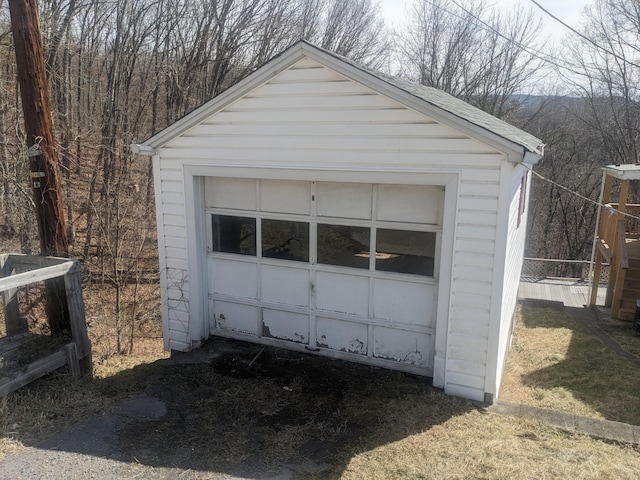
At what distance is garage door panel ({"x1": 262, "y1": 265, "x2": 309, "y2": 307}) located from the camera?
20.7ft

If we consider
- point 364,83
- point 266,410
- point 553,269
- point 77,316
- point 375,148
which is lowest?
point 553,269

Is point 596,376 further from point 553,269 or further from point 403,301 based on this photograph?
point 553,269

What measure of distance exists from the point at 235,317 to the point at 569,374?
5.05 meters

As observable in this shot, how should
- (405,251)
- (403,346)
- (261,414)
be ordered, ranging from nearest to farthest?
(261,414) < (405,251) < (403,346)

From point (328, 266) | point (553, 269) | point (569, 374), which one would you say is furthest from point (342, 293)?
point (553, 269)

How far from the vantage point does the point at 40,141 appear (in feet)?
18.8

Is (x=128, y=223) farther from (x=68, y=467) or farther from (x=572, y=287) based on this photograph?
(x=572, y=287)

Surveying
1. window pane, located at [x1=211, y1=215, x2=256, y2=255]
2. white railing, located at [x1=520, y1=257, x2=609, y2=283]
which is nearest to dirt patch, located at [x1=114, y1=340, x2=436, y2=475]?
window pane, located at [x1=211, y1=215, x2=256, y2=255]

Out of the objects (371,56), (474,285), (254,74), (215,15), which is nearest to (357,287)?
(474,285)

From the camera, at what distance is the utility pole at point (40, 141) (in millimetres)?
5508

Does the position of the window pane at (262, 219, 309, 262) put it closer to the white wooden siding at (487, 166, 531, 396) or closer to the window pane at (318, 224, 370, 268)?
the window pane at (318, 224, 370, 268)

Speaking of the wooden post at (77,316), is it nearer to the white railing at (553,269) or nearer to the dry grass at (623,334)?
the dry grass at (623,334)

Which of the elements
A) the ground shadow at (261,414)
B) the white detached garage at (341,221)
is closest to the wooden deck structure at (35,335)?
the ground shadow at (261,414)

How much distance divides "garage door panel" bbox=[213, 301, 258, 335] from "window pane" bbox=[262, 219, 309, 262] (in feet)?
2.88
